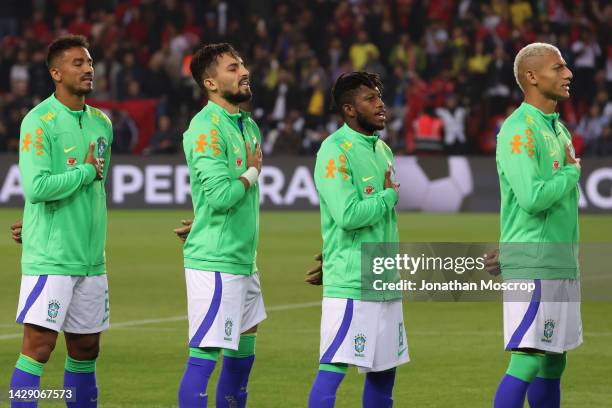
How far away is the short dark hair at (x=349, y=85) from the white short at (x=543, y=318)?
1225 millimetres

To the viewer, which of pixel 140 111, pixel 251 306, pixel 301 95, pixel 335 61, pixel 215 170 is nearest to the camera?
pixel 215 170

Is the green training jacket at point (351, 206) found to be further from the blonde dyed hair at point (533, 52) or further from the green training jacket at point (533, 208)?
the blonde dyed hair at point (533, 52)

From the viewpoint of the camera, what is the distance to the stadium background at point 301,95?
68.4 feet

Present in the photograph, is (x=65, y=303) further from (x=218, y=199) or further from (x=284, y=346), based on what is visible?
(x=284, y=346)

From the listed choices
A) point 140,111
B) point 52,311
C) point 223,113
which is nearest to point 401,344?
point 223,113

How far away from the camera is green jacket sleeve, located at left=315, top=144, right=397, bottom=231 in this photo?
6.69 m

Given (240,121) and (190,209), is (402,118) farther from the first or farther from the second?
(240,121)

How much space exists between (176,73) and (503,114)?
6.82 m

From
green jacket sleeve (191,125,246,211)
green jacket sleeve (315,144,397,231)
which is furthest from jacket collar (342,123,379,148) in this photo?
green jacket sleeve (191,125,246,211)

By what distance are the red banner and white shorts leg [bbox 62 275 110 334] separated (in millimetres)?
19463

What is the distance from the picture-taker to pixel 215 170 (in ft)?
23.0

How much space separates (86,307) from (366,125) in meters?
1.78

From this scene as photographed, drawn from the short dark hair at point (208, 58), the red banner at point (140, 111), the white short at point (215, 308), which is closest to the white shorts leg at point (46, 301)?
the white short at point (215, 308)

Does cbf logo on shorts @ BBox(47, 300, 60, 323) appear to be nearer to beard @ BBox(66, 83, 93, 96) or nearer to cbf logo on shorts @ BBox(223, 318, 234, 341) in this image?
cbf logo on shorts @ BBox(223, 318, 234, 341)
